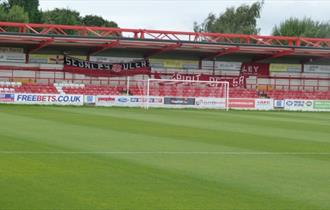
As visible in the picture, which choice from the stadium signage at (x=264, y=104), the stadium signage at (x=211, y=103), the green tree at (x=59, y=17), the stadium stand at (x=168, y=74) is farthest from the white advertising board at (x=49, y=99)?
the green tree at (x=59, y=17)

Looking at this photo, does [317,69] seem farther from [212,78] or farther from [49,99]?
[49,99]

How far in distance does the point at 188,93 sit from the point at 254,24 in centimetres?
5583

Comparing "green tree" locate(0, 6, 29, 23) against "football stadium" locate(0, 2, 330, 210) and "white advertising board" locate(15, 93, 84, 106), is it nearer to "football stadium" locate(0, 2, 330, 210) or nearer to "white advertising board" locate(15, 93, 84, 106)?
"football stadium" locate(0, 2, 330, 210)

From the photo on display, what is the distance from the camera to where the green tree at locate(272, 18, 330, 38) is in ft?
349

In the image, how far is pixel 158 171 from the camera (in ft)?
44.4

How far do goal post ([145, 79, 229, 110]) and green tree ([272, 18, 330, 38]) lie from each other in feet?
163

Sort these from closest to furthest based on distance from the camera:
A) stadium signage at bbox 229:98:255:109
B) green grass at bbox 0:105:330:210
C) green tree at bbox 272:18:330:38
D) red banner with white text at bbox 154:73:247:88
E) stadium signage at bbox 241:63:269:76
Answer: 1. green grass at bbox 0:105:330:210
2. stadium signage at bbox 229:98:255:109
3. red banner with white text at bbox 154:73:247:88
4. stadium signage at bbox 241:63:269:76
5. green tree at bbox 272:18:330:38

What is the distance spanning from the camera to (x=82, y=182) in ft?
38.1

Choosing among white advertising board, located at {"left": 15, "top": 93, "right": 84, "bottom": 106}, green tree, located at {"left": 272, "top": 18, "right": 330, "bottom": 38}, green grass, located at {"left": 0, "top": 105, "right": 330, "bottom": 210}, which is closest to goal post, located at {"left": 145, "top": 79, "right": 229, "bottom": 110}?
white advertising board, located at {"left": 15, "top": 93, "right": 84, "bottom": 106}

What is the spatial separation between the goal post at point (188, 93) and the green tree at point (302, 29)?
1957 inches

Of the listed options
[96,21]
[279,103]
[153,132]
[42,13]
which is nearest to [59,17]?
[42,13]

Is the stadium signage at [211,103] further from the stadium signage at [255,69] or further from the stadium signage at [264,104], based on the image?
the stadium signage at [255,69]

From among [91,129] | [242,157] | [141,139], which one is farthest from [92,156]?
[91,129]

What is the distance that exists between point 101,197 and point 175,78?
53.1 m
